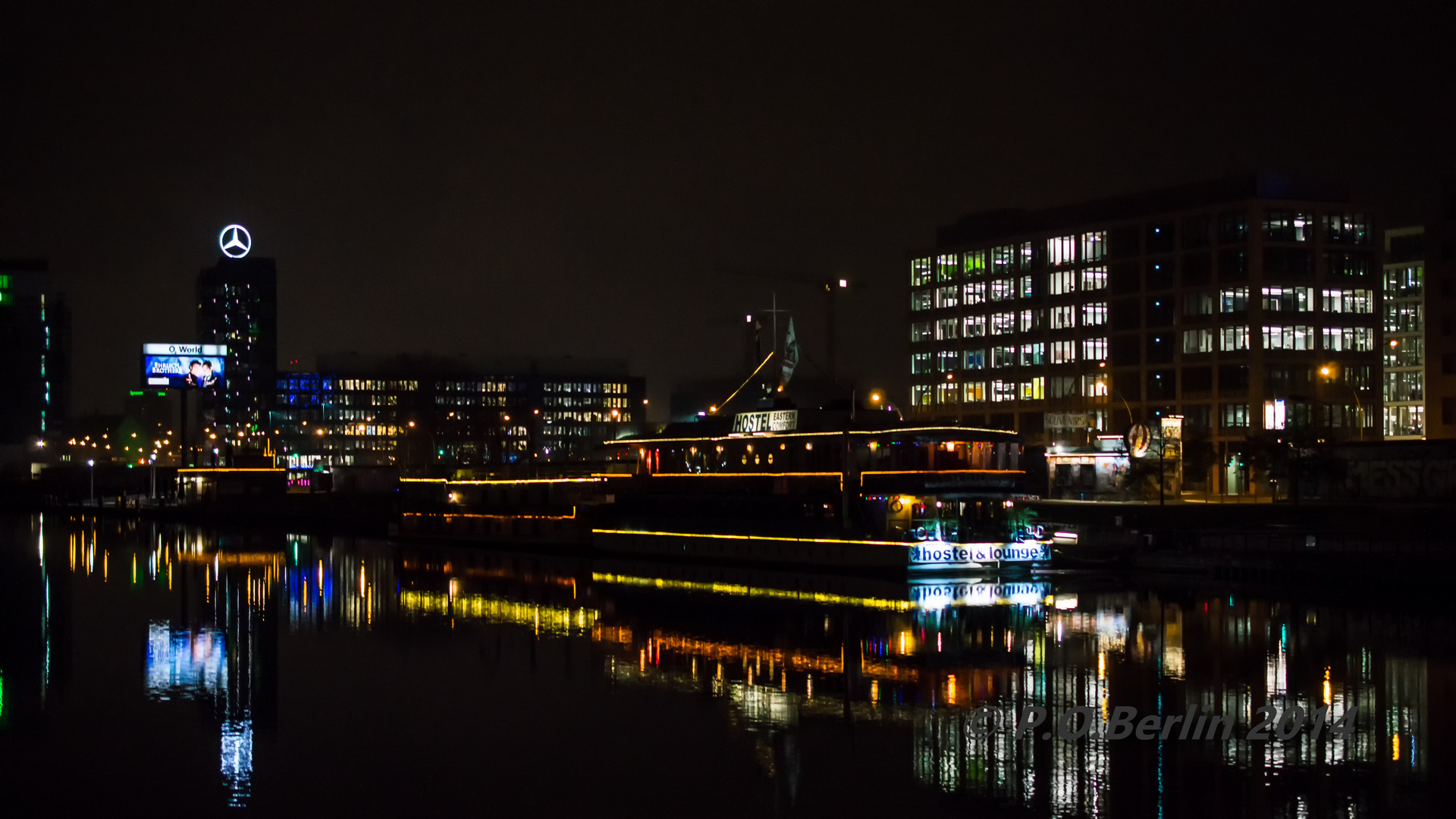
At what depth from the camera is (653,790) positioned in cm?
2581

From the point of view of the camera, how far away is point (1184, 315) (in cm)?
11544

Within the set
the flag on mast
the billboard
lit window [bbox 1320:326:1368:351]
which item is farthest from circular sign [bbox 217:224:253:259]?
lit window [bbox 1320:326:1368:351]

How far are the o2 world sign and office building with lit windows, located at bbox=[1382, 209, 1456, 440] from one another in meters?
68.0

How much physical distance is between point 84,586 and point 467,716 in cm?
3790

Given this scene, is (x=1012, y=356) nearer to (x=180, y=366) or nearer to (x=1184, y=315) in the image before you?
(x=1184, y=315)

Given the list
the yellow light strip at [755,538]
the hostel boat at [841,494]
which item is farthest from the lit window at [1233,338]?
the yellow light strip at [755,538]

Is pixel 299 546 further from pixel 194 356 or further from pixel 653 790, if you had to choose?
pixel 653 790

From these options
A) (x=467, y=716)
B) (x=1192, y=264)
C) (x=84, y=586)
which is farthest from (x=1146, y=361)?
(x=467, y=716)

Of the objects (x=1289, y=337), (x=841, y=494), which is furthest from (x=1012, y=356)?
(x=841, y=494)

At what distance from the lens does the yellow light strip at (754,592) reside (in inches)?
2050

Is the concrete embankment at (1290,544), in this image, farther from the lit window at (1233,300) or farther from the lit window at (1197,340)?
the lit window at (1197,340)

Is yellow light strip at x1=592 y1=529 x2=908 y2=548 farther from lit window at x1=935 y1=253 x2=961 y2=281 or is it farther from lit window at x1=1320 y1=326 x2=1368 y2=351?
lit window at x1=935 y1=253 x2=961 y2=281

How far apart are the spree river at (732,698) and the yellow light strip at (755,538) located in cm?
186

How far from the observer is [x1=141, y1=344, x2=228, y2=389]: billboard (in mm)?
135375
